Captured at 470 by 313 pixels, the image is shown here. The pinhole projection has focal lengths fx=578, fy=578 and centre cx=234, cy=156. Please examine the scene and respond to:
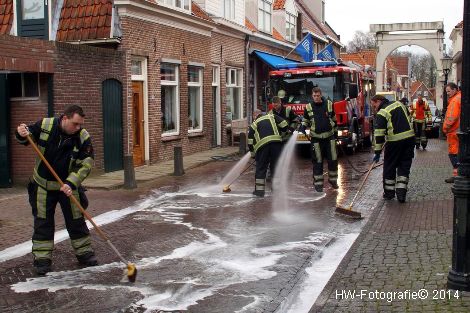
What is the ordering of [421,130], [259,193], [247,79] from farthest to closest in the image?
[247,79], [421,130], [259,193]

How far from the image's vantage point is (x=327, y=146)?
11.8m

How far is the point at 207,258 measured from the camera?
6.82 metres

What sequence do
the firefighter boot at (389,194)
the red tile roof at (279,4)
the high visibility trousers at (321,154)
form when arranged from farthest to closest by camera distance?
1. the red tile roof at (279,4)
2. the high visibility trousers at (321,154)
3. the firefighter boot at (389,194)

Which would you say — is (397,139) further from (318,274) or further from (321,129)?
(318,274)

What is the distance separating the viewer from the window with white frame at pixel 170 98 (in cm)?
1723

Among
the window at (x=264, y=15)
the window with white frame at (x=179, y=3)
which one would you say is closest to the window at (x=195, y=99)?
the window with white frame at (x=179, y=3)

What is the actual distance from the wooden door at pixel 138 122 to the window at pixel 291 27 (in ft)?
51.4

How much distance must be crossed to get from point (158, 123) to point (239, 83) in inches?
304

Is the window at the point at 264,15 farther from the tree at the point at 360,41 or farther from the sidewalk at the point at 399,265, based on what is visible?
the tree at the point at 360,41

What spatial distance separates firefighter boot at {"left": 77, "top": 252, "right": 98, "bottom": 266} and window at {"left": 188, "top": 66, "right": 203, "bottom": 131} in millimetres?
12815

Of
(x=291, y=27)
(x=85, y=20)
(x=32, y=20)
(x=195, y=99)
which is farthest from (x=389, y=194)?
(x=291, y=27)

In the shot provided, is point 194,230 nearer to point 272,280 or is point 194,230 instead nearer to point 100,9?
point 272,280

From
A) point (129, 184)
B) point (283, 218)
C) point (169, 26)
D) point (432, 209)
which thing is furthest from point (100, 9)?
point (432, 209)

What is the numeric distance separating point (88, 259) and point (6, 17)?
1095 centimetres
